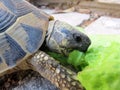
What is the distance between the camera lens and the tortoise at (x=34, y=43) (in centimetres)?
114

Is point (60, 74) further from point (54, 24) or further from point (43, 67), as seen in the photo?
point (54, 24)

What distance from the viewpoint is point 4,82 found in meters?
1.25

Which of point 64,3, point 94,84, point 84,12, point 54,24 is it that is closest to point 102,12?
point 84,12

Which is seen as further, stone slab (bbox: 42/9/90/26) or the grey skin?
stone slab (bbox: 42/9/90/26)

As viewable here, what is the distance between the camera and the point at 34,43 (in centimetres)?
118

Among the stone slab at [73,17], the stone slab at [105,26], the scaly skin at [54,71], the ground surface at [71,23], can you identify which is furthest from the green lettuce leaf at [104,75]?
the stone slab at [73,17]

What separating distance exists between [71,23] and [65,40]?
4.71ft

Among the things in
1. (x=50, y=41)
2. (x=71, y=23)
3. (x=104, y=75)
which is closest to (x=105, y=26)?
(x=71, y=23)

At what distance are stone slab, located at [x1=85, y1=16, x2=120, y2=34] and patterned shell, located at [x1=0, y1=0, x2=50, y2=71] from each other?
3.80 ft

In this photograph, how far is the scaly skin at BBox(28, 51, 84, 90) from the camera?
1092mm

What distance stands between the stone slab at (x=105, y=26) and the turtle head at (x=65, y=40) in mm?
1168

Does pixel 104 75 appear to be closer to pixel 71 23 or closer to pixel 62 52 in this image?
pixel 62 52

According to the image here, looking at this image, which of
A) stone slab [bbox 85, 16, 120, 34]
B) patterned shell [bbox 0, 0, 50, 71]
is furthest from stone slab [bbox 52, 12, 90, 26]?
patterned shell [bbox 0, 0, 50, 71]

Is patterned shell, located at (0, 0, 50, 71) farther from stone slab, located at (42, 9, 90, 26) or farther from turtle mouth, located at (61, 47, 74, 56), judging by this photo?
stone slab, located at (42, 9, 90, 26)
